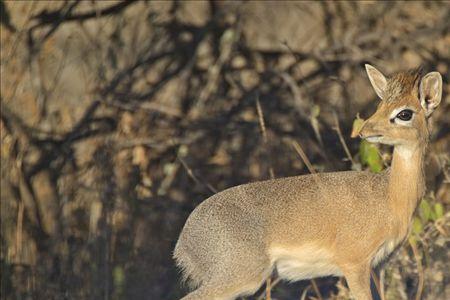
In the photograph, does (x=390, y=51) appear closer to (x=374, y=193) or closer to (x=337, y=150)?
(x=337, y=150)

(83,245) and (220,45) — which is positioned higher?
(220,45)

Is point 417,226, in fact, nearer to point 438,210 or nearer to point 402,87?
point 438,210

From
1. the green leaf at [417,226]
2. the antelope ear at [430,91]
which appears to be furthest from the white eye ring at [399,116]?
the green leaf at [417,226]

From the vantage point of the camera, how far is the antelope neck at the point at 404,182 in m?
6.74

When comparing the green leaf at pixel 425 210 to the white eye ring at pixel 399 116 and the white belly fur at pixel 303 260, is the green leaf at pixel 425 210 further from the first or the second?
the white eye ring at pixel 399 116

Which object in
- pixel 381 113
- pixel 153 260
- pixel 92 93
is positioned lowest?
pixel 153 260

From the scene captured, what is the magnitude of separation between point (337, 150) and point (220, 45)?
1.46 m

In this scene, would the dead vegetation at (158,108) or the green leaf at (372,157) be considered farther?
the dead vegetation at (158,108)

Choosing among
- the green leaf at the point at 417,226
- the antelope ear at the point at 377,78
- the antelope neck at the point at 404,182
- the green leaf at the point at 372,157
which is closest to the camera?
the antelope neck at the point at 404,182

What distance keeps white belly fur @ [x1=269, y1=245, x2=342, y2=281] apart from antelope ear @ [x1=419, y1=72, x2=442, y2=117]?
3.55 feet

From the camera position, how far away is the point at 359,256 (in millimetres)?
6738

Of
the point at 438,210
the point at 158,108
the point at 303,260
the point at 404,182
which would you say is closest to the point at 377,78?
the point at 404,182

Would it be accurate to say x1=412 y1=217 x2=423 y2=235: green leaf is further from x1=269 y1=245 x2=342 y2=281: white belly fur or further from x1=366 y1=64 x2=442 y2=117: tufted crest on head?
x1=366 y1=64 x2=442 y2=117: tufted crest on head

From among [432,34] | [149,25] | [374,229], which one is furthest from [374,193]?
[149,25]
